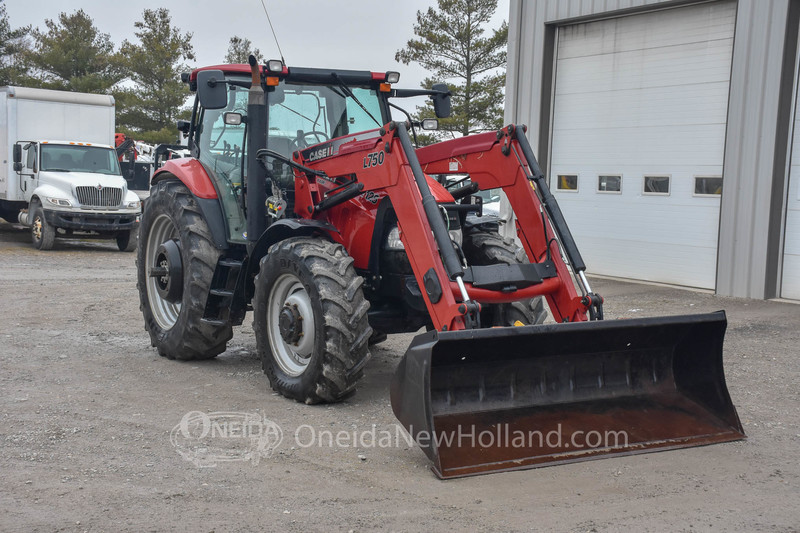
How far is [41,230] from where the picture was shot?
1761 centimetres

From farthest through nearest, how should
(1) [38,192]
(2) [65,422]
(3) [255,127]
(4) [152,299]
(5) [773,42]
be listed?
(1) [38,192] → (5) [773,42] → (4) [152,299] → (3) [255,127] → (2) [65,422]

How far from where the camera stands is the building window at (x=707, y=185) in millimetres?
12102

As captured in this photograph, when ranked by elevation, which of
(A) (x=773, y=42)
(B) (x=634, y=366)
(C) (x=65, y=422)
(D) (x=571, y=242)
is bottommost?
(C) (x=65, y=422)

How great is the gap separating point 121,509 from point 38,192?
595 inches

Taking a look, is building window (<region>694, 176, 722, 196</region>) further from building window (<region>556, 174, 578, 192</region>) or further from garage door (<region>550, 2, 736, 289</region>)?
building window (<region>556, 174, 578, 192</region>)

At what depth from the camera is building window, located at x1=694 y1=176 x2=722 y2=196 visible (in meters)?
12.1

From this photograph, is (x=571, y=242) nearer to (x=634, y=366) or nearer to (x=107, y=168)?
(x=634, y=366)

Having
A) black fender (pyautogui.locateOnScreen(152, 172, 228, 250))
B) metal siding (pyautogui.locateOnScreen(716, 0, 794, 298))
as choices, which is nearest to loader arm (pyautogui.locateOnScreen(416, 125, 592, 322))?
black fender (pyautogui.locateOnScreen(152, 172, 228, 250))

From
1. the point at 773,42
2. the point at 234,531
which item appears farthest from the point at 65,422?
the point at 773,42

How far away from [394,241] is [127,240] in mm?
13694

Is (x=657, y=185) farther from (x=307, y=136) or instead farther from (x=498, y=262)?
(x=307, y=136)

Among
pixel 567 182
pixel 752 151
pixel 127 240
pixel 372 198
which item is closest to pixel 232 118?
pixel 372 198

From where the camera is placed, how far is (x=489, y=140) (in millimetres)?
6191

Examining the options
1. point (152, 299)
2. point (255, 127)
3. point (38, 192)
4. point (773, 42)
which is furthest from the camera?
point (38, 192)
